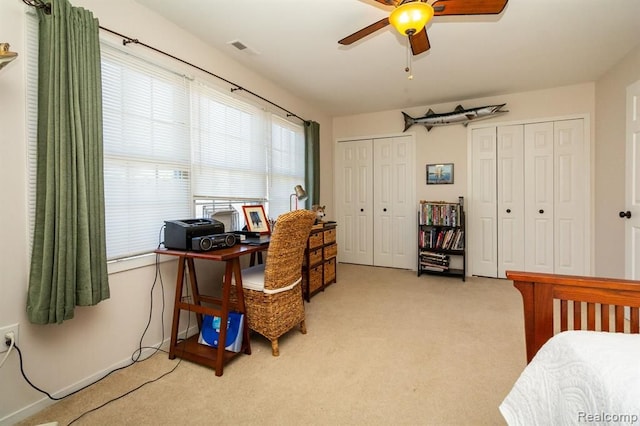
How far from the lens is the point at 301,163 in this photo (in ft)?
12.7

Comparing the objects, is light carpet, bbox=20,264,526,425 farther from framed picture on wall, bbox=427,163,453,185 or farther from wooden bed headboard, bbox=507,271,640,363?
framed picture on wall, bbox=427,163,453,185

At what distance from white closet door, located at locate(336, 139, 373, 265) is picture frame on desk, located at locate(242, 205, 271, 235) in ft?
7.07

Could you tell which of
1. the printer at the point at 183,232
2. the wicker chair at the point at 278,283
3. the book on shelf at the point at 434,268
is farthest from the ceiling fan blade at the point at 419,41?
the book on shelf at the point at 434,268

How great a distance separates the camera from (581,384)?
2.43 ft

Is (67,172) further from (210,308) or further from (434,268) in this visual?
(434,268)

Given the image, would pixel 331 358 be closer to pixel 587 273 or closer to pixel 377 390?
pixel 377 390

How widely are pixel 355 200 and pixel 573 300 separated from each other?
3.59 metres

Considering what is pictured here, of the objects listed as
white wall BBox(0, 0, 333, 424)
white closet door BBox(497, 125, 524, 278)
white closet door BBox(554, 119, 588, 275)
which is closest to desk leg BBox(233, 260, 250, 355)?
white wall BBox(0, 0, 333, 424)

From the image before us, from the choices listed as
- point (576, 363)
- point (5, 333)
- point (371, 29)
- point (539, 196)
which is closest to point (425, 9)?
point (371, 29)

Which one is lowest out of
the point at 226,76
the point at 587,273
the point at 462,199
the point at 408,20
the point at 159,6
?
the point at 587,273

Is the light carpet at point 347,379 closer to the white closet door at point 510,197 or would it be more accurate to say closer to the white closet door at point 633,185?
the white closet door at point 633,185

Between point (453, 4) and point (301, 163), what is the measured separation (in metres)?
2.55

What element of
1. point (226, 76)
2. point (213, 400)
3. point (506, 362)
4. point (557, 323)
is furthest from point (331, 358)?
point (226, 76)

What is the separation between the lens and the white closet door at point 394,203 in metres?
4.25
